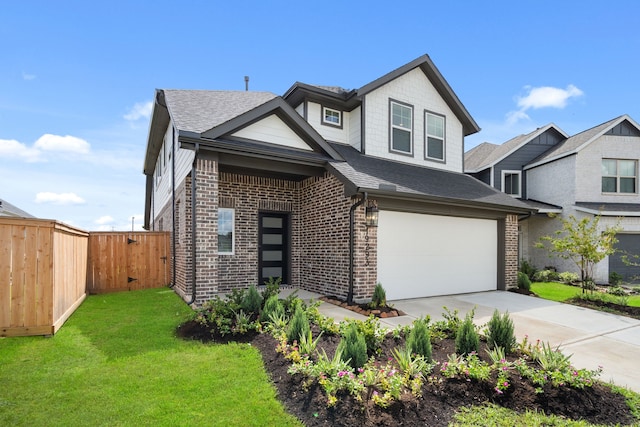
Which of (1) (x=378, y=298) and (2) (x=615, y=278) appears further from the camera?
(2) (x=615, y=278)

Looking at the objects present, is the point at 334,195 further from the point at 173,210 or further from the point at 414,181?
the point at 173,210

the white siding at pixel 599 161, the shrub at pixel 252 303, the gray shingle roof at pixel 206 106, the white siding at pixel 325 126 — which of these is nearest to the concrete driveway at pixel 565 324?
the shrub at pixel 252 303

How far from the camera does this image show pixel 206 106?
8.63m

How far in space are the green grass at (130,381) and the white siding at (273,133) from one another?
13.8 ft

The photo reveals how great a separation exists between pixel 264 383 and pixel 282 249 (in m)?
6.30

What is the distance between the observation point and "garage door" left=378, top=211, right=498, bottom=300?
8516 mm

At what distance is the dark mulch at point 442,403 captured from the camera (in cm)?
306

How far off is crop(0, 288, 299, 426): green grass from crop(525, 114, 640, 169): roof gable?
632 inches

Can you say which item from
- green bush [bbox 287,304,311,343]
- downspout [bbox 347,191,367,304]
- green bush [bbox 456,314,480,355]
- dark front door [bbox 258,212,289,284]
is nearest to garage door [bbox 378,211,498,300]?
downspout [bbox 347,191,367,304]

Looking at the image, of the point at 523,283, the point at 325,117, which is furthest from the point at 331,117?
the point at 523,283

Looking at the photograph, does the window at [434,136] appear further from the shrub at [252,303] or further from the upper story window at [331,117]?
the shrub at [252,303]

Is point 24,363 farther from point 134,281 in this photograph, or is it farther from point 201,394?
point 134,281

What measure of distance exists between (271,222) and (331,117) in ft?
12.1

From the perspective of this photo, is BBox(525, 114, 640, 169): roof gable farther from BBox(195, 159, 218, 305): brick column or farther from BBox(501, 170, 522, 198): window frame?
BBox(195, 159, 218, 305): brick column
